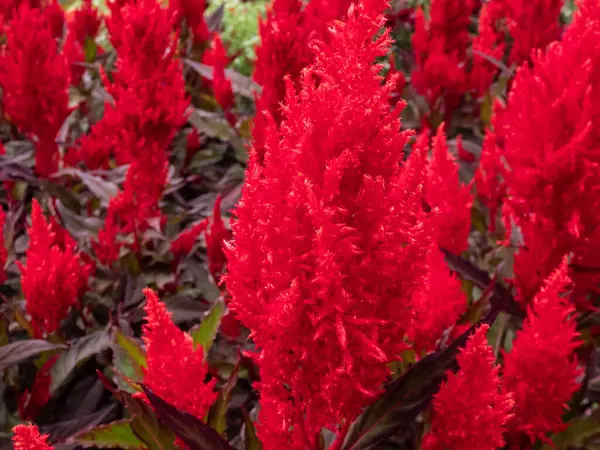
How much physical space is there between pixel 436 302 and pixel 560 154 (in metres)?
0.51

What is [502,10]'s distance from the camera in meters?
3.23

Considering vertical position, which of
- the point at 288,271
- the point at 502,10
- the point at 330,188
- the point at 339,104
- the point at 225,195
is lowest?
the point at 225,195

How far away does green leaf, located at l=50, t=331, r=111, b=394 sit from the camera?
5.86 feet

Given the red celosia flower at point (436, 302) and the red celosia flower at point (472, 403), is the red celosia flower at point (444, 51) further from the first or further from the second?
the red celosia flower at point (472, 403)

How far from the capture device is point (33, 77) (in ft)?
6.74

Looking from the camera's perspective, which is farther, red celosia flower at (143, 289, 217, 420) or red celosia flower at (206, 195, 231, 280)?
red celosia flower at (206, 195, 231, 280)

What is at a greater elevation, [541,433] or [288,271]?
[288,271]

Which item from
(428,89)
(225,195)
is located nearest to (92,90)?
(225,195)

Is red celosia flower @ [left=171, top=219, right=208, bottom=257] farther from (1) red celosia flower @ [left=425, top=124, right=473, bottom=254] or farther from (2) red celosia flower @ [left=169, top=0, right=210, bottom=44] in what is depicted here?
(2) red celosia flower @ [left=169, top=0, right=210, bottom=44]

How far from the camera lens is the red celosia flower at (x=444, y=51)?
290 cm

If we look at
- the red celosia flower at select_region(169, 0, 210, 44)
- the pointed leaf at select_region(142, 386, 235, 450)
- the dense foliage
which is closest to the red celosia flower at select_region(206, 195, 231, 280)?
the dense foliage

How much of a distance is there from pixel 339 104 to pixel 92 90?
2.61 meters

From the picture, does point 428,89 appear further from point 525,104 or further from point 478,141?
point 525,104

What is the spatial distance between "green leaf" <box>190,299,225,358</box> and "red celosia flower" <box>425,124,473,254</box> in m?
0.62
